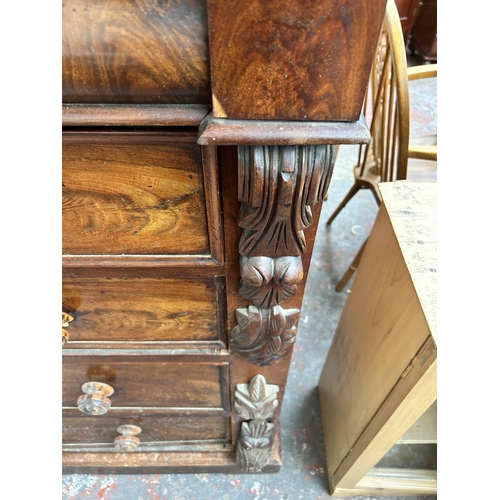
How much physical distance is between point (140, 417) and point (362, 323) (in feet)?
1.62

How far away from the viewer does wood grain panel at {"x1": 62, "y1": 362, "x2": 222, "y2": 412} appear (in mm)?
741

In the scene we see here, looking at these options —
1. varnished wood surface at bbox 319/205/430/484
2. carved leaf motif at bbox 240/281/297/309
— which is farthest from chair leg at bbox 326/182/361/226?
carved leaf motif at bbox 240/281/297/309

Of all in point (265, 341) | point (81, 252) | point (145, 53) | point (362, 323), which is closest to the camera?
point (145, 53)

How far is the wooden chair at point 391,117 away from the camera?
0.97 m

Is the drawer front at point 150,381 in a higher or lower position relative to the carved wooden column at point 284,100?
lower

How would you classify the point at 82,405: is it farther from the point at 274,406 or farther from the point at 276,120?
the point at 276,120

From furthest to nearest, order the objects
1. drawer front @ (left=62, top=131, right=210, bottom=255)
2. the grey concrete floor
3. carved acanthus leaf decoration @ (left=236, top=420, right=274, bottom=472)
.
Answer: the grey concrete floor → carved acanthus leaf decoration @ (left=236, top=420, right=274, bottom=472) → drawer front @ (left=62, top=131, right=210, bottom=255)

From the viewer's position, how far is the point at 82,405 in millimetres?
787

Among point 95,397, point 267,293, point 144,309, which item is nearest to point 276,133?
point 267,293

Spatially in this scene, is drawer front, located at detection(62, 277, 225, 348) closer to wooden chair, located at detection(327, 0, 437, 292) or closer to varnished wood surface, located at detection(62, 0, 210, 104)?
varnished wood surface, located at detection(62, 0, 210, 104)

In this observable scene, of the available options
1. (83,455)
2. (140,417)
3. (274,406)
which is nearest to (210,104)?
(274,406)

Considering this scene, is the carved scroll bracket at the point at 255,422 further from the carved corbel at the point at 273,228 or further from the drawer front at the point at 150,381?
the carved corbel at the point at 273,228

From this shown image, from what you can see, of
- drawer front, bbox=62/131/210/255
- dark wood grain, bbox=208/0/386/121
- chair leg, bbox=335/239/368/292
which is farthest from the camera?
chair leg, bbox=335/239/368/292

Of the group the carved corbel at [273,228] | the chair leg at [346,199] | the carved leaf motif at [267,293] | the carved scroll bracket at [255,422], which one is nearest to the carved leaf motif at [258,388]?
the carved scroll bracket at [255,422]
